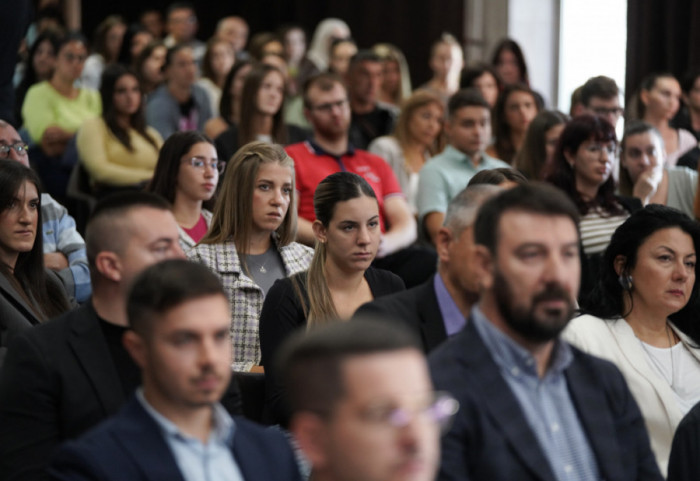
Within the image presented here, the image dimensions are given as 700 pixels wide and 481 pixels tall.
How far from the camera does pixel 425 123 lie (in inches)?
206

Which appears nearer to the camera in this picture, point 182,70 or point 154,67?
point 182,70

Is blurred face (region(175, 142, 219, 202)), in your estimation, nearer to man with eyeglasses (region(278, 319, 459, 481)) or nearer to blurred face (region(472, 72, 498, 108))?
man with eyeglasses (region(278, 319, 459, 481))

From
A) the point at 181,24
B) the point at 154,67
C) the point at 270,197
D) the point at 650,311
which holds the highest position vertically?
the point at 181,24

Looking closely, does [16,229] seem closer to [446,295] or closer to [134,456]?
[446,295]

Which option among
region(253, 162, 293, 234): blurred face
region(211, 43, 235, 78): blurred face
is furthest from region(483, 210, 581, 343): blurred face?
region(211, 43, 235, 78): blurred face

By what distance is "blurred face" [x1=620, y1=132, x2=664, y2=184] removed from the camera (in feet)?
14.8

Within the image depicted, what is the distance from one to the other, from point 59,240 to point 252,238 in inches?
32.0

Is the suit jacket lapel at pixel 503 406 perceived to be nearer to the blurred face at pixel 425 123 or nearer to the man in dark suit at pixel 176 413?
the man in dark suit at pixel 176 413

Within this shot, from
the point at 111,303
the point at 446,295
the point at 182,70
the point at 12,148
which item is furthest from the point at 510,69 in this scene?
the point at 111,303

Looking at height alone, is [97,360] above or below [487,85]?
below

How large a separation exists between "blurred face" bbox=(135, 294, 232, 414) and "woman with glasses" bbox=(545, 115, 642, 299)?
2.57 metres

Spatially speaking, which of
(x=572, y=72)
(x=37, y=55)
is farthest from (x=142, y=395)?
(x=572, y=72)

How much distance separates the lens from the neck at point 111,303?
7.12 feet

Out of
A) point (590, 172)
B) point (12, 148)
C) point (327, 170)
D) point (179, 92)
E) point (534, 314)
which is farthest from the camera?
point (179, 92)
